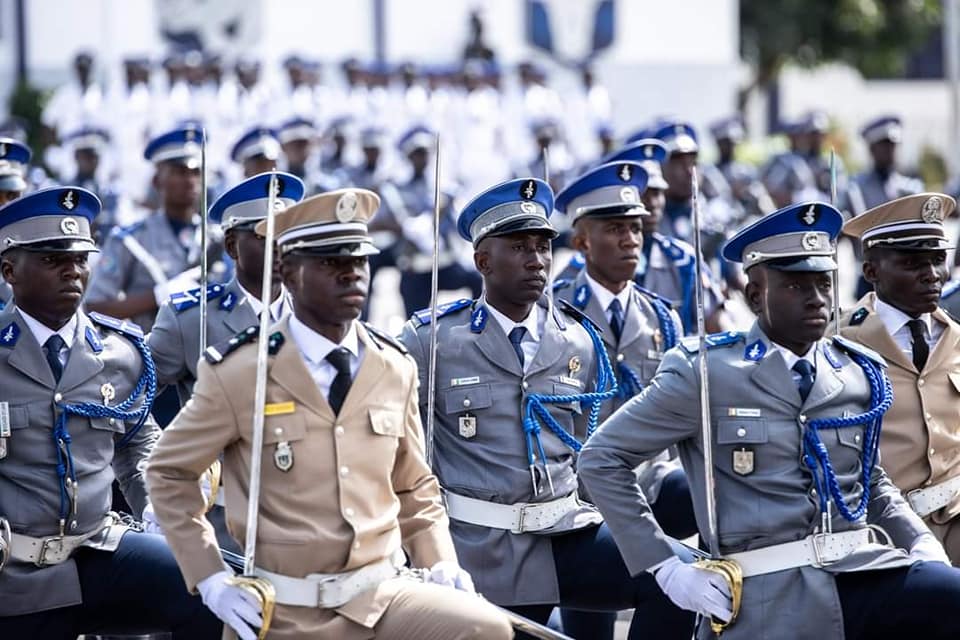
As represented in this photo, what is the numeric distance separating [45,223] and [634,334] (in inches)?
103

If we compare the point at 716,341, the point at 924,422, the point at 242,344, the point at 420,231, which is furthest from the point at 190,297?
the point at 420,231

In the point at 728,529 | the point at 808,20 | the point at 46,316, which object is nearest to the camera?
the point at 728,529

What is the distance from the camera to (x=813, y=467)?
5.65 metres

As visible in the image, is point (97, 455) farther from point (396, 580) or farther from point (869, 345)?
point (869, 345)

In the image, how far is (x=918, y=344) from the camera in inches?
265

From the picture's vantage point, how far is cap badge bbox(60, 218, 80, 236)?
635 centimetres

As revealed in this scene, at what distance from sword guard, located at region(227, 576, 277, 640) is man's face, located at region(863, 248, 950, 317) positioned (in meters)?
2.73

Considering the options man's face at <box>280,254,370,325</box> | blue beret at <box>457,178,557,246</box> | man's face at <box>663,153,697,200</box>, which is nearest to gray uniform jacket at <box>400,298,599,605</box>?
blue beret at <box>457,178,557,246</box>

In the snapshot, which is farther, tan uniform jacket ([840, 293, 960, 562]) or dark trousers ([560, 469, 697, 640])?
dark trousers ([560, 469, 697, 640])

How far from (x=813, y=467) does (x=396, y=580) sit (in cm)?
130

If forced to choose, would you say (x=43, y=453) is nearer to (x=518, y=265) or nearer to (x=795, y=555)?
(x=518, y=265)

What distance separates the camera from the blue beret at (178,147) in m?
10.2

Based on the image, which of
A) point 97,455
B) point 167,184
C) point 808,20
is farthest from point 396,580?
point 808,20

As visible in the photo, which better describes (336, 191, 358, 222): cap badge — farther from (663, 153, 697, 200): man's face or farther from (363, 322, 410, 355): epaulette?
(663, 153, 697, 200): man's face
